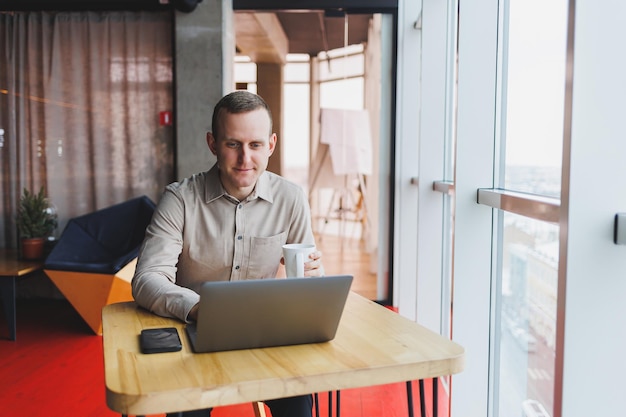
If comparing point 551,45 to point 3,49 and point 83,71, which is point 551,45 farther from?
point 3,49

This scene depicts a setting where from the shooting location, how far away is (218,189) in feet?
6.40

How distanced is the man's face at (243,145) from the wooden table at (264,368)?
55 centimetres

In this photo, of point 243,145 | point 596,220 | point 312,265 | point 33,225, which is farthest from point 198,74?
point 596,220

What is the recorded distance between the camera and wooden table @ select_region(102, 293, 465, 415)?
1108mm

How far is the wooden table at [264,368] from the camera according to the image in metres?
1.11

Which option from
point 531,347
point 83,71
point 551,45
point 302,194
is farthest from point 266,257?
point 83,71

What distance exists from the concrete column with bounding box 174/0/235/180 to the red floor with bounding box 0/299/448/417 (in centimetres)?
165

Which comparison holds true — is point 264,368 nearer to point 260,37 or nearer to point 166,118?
point 166,118

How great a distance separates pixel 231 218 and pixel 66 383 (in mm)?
2170

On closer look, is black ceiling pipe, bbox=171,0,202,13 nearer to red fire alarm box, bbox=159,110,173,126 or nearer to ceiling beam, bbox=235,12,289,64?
ceiling beam, bbox=235,12,289,64

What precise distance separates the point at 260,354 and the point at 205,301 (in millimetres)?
186

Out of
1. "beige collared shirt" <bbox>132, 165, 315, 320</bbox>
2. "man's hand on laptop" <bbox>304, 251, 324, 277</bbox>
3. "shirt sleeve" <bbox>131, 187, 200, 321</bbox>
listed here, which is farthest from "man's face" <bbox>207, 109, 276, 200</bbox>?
"man's hand on laptop" <bbox>304, 251, 324, 277</bbox>

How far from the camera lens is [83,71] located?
209 inches

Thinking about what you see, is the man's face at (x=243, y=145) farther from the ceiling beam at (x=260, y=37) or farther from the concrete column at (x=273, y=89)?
the ceiling beam at (x=260, y=37)
